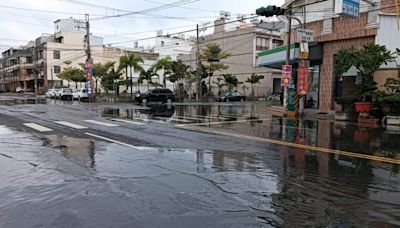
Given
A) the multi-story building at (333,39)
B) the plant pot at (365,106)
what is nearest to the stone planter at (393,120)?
the plant pot at (365,106)

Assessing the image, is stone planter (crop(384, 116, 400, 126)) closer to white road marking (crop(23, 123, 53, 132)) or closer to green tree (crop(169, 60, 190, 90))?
white road marking (crop(23, 123, 53, 132))

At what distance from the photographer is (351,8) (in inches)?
829

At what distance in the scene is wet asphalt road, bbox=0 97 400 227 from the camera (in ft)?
17.7

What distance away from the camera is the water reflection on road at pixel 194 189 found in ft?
17.5

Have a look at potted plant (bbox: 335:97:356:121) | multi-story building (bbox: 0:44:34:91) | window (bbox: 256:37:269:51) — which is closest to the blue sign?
potted plant (bbox: 335:97:356:121)

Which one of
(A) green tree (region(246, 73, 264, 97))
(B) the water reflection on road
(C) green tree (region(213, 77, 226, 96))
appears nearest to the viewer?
(B) the water reflection on road

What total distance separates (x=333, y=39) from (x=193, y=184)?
21355 millimetres

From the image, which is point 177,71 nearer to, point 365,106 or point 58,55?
point 365,106

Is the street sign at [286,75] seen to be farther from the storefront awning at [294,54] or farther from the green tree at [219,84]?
the green tree at [219,84]

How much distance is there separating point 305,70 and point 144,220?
20473 mm

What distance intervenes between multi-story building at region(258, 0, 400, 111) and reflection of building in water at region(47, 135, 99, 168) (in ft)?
55.4

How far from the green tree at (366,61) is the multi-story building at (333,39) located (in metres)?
2.26

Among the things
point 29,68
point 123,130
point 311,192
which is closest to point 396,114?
point 123,130

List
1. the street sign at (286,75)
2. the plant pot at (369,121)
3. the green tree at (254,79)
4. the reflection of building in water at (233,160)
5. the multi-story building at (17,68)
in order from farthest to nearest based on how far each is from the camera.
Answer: the multi-story building at (17,68) < the green tree at (254,79) < the street sign at (286,75) < the plant pot at (369,121) < the reflection of building in water at (233,160)
